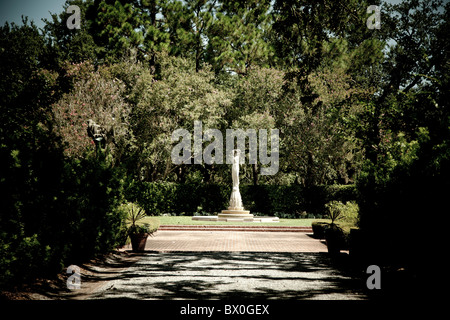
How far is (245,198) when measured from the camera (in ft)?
102

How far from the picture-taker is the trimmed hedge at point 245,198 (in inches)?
1147

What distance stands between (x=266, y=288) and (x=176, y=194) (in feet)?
76.0

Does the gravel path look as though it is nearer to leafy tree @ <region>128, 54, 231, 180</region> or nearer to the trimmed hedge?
the trimmed hedge

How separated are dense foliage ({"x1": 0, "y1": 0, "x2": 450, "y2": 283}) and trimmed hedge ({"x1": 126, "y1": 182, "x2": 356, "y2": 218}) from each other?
3.9 inches

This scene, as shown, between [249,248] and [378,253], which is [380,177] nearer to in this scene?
[378,253]

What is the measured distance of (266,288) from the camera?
23.8 ft

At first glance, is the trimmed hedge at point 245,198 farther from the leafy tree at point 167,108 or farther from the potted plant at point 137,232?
the potted plant at point 137,232

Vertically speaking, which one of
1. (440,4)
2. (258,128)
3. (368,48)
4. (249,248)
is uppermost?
(440,4)

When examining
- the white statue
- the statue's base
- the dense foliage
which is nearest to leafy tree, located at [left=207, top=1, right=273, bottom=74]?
the dense foliage

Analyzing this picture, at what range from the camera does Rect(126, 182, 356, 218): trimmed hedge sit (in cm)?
2912

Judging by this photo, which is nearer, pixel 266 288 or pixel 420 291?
pixel 420 291

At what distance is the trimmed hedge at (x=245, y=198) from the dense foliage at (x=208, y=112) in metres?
0.10

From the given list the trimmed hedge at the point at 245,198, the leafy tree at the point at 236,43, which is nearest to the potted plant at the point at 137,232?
the trimmed hedge at the point at 245,198
